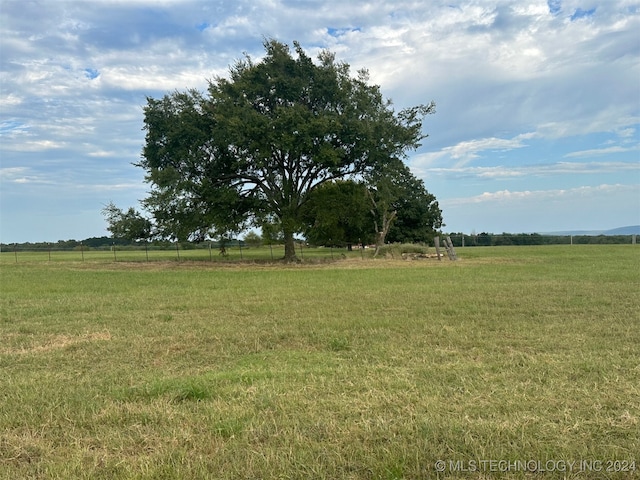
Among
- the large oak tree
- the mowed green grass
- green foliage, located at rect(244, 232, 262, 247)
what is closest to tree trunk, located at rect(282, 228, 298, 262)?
the large oak tree

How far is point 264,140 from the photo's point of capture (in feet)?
75.8

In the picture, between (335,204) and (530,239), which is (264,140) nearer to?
(335,204)

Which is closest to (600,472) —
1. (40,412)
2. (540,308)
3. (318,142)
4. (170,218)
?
(40,412)

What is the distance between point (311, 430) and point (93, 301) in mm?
9036

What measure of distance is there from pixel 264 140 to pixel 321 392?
20190 mm

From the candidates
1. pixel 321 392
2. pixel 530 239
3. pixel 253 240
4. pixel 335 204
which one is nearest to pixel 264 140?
pixel 335 204

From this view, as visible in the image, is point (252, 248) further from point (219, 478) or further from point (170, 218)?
point (219, 478)

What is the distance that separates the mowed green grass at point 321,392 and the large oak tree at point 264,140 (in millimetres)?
16057

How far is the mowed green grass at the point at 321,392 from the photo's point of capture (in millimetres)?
2961

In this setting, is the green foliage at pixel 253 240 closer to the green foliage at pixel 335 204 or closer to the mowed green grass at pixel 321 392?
the green foliage at pixel 335 204

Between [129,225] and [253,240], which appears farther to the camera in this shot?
[253,240]

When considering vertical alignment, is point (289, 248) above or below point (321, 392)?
above

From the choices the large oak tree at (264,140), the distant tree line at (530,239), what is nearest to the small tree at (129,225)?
the large oak tree at (264,140)

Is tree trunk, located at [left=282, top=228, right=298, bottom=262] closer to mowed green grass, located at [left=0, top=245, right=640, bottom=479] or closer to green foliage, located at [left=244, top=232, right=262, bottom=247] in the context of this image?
mowed green grass, located at [left=0, top=245, right=640, bottom=479]
